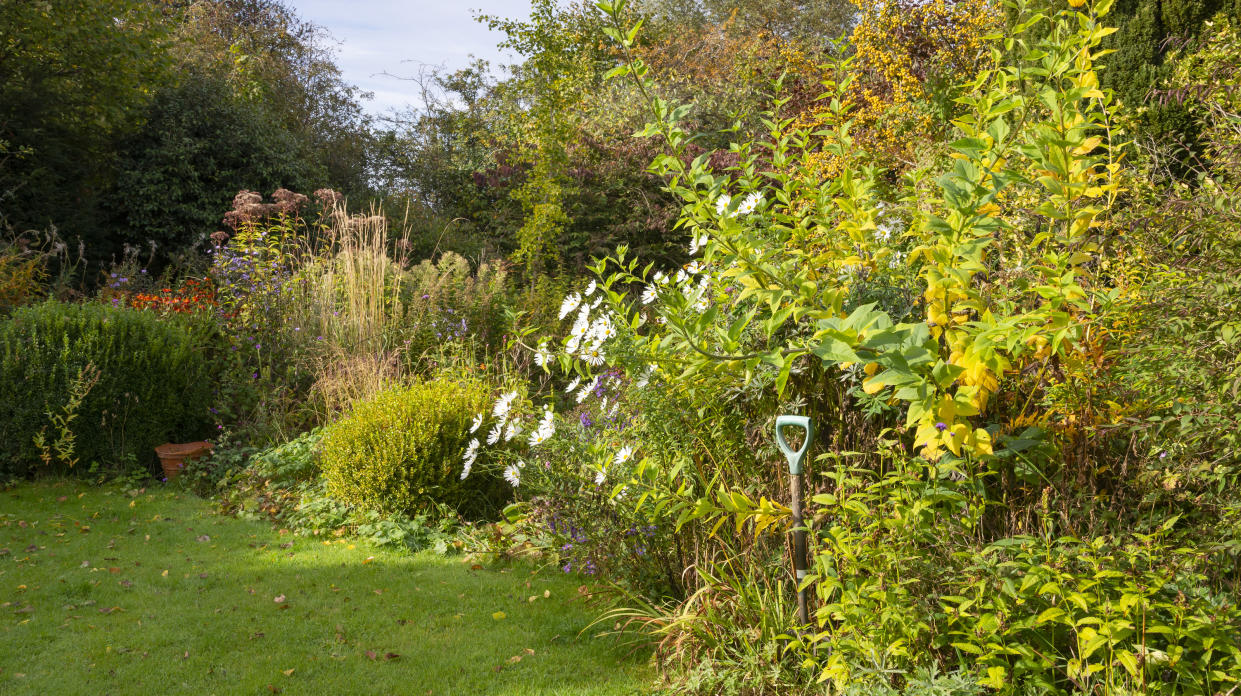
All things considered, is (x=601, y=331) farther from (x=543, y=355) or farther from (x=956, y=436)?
(x=956, y=436)

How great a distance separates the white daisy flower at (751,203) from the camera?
Answer: 269 cm

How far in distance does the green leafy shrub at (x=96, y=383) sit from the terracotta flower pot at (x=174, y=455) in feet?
0.44

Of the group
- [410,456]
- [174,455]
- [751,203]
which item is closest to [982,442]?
[751,203]

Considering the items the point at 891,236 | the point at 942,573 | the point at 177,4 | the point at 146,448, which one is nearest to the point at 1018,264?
the point at 891,236

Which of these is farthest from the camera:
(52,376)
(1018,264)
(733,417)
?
(52,376)

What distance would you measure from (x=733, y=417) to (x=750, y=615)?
2.21ft

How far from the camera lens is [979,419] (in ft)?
7.68

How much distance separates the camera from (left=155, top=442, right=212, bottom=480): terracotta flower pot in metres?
5.26

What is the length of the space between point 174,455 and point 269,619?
2.62m

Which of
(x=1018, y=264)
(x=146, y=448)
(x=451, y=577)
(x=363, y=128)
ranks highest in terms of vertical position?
(x=363, y=128)

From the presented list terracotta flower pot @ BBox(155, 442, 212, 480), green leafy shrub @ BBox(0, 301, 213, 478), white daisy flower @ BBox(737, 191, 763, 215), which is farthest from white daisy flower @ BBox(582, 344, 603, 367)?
green leafy shrub @ BBox(0, 301, 213, 478)

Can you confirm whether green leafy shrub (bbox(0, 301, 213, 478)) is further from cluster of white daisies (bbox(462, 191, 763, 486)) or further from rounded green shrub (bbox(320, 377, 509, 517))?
cluster of white daisies (bbox(462, 191, 763, 486))

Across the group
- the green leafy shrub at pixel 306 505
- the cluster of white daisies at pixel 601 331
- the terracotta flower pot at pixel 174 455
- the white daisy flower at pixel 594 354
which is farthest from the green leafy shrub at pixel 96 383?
the white daisy flower at pixel 594 354

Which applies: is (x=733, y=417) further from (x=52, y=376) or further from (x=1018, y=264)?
(x=52, y=376)
